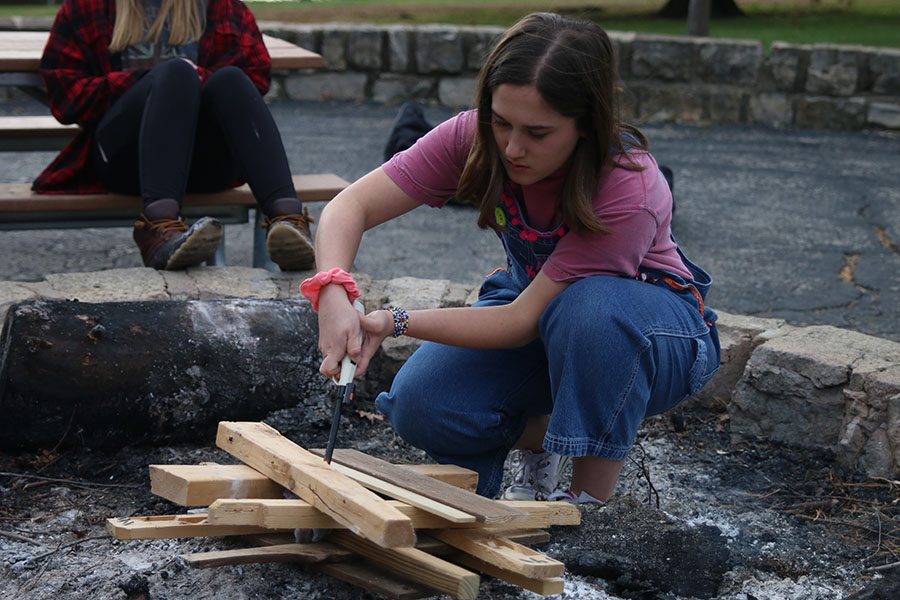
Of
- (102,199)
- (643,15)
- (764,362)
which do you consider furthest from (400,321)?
(643,15)

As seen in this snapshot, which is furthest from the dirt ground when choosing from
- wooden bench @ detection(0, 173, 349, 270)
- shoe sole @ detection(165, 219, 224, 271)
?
wooden bench @ detection(0, 173, 349, 270)

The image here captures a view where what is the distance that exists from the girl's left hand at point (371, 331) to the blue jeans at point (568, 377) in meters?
0.34

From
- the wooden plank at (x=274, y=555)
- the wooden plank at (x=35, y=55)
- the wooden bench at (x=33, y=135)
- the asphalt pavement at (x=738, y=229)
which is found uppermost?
the wooden plank at (x=35, y=55)

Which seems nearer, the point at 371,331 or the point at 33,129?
the point at 371,331

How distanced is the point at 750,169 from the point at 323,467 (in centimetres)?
551

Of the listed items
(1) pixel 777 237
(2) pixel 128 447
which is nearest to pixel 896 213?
(1) pixel 777 237

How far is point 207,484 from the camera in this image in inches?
88.0

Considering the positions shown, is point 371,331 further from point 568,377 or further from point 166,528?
point 166,528

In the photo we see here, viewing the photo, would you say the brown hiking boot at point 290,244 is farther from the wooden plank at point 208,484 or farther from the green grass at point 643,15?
the green grass at point 643,15

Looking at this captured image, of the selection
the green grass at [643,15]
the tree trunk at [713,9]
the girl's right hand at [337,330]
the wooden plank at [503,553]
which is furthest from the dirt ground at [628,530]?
the tree trunk at [713,9]

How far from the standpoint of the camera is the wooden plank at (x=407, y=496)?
81.7 inches

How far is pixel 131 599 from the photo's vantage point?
219cm

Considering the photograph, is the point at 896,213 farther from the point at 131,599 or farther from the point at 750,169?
the point at 131,599

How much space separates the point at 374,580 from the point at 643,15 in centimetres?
1129
